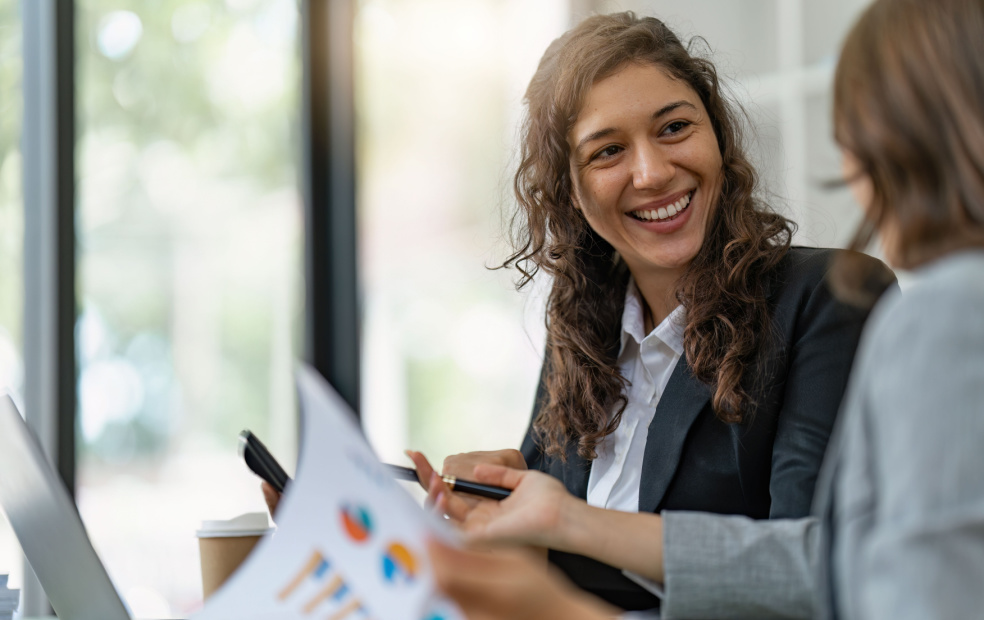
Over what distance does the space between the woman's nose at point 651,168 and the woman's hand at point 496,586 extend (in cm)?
90

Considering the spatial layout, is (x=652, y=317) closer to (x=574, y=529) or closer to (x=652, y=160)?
(x=652, y=160)

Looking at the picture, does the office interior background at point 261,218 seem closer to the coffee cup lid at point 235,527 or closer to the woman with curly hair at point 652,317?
the woman with curly hair at point 652,317

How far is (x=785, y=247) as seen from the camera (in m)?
1.36

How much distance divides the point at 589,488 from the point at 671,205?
0.45 metres

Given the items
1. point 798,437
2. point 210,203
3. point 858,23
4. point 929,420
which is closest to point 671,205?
point 798,437

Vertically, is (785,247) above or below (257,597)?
above

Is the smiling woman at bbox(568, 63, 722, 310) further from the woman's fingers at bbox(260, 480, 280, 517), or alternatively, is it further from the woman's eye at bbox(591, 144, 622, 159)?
the woman's fingers at bbox(260, 480, 280, 517)

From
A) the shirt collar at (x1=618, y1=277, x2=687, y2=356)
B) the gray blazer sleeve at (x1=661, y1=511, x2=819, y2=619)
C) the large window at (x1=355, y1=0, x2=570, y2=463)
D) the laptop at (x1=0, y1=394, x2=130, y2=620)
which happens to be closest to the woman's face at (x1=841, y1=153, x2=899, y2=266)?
the gray blazer sleeve at (x1=661, y1=511, x2=819, y2=619)

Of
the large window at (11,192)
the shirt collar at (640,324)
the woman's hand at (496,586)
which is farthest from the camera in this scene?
the large window at (11,192)

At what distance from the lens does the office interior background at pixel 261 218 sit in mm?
2385

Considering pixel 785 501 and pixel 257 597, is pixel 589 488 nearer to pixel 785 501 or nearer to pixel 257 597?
pixel 785 501

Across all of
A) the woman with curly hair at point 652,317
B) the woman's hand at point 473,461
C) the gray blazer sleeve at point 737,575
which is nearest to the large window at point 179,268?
the woman's hand at point 473,461

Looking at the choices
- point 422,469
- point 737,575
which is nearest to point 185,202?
point 422,469

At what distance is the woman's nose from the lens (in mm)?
1381
